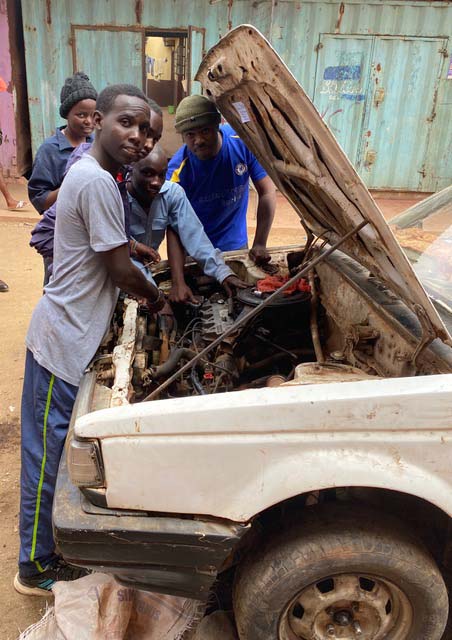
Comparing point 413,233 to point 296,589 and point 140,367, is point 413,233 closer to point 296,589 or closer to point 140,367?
point 140,367

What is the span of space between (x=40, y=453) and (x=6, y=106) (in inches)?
337

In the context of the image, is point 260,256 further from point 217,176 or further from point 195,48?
point 195,48

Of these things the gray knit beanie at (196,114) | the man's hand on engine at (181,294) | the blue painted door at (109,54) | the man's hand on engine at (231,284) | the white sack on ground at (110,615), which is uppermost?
the blue painted door at (109,54)

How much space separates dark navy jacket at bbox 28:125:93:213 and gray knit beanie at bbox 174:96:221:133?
801mm

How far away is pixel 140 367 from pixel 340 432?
41.6 inches

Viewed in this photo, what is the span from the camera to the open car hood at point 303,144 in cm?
177

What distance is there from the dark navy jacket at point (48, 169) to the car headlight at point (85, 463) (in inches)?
89.9

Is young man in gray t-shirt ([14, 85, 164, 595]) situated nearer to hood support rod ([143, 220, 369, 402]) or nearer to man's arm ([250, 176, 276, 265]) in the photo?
hood support rod ([143, 220, 369, 402])

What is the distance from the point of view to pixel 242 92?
6.95 ft

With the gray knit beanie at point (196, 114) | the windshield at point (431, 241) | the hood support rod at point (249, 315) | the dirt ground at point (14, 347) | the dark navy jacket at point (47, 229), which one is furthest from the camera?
the gray knit beanie at point (196, 114)

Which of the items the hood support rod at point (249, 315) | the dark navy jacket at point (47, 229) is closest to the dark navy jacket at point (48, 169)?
the dark navy jacket at point (47, 229)

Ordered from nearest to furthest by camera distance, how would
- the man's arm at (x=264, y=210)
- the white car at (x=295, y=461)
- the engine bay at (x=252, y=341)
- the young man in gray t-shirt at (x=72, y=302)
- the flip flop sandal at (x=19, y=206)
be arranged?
the white car at (x=295, y=461) < the young man in gray t-shirt at (x=72, y=302) < the engine bay at (x=252, y=341) < the man's arm at (x=264, y=210) < the flip flop sandal at (x=19, y=206)

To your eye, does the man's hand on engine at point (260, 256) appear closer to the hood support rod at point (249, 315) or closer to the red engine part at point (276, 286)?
the red engine part at point (276, 286)

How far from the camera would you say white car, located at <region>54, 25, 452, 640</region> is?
65.1 inches
